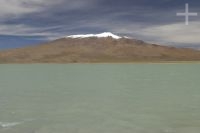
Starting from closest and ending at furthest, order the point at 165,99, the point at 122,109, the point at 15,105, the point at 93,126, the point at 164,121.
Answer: the point at 93,126, the point at 164,121, the point at 122,109, the point at 15,105, the point at 165,99

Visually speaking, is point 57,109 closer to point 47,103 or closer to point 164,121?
point 47,103

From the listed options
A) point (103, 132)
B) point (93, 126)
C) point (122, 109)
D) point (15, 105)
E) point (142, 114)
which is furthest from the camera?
point (15, 105)

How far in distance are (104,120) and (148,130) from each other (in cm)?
206

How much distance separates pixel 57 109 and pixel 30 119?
8.13ft

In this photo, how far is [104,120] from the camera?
40.8 ft

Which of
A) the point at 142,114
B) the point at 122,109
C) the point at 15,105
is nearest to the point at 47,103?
the point at 15,105

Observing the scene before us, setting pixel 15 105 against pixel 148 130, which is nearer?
pixel 148 130

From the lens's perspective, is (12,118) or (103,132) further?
(12,118)

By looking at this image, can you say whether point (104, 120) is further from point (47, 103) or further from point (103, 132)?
point (47, 103)

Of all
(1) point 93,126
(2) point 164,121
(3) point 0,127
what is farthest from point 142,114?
(3) point 0,127

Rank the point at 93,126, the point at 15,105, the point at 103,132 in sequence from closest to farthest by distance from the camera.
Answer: the point at 103,132 < the point at 93,126 < the point at 15,105

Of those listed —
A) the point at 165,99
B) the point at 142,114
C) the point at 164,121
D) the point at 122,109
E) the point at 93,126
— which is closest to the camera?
the point at 93,126

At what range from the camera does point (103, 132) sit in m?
10.6

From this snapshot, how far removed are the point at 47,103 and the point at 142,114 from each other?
520cm
